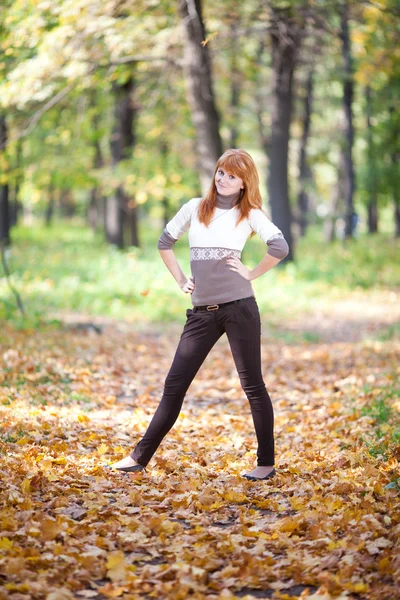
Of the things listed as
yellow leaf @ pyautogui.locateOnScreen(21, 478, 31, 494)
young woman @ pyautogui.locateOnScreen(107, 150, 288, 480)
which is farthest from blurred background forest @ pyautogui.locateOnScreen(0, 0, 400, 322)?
yellow leaf @ pyautogui.locateOnScreen(21, 478, 31, 494)

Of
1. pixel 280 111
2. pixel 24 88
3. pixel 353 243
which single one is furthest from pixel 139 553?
pixel 353 243

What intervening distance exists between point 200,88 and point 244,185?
1091 cm

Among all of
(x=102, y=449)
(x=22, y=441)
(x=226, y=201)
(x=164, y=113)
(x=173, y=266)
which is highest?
(x=226, y=201)

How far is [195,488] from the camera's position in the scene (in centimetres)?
492

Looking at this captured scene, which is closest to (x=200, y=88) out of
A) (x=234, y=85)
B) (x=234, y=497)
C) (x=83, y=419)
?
Result: (x=234, y=85)

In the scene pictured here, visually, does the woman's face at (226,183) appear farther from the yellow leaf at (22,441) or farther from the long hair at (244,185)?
the yellow leaf at (22,441)

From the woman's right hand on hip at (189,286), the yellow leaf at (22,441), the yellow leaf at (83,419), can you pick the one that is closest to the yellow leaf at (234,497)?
the woman's right hand on hip at (189,286)

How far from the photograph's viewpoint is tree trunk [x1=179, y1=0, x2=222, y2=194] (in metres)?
13.6

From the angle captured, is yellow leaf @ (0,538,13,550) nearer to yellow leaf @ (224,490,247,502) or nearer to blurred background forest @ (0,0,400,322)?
yellow leaf @ (224,490,247,502)

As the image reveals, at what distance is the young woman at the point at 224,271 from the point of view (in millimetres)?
4762

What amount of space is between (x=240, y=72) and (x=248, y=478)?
16.3 metres

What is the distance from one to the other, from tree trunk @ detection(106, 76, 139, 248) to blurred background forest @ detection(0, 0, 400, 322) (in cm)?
6

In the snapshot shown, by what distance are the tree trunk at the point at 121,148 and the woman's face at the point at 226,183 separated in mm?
15863

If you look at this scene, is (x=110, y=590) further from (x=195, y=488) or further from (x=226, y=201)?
(x=226, y=201)
